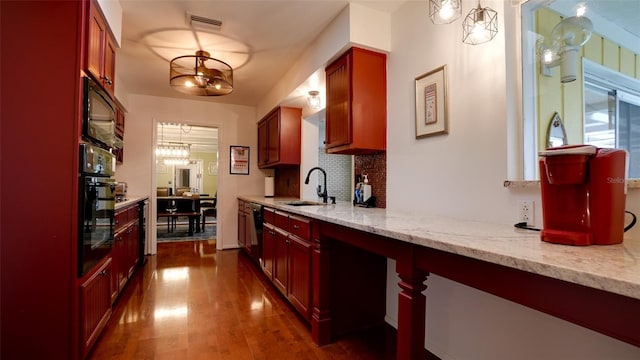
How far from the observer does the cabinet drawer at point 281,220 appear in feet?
8.52

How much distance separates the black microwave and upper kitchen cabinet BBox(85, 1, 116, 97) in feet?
0.30

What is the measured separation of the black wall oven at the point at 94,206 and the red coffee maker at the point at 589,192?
2.14 m

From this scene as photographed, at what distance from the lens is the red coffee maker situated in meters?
0.96

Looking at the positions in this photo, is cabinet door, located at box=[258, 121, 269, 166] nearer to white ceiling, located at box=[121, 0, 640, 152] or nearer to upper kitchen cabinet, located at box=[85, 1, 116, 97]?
white ceiling, located at box=[121, 0, 640, 152]

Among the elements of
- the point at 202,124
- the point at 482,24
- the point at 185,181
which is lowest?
the point at 185,181

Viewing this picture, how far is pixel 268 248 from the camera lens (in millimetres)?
3121

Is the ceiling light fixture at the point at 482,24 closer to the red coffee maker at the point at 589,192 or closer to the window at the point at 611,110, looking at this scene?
the window at the point at 611,110

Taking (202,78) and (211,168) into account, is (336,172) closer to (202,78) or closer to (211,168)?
(202,78)

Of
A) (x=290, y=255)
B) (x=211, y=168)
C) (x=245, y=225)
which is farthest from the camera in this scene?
(x=211, y=168)

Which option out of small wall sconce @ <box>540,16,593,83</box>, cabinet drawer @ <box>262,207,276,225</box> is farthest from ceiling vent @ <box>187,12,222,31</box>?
small wall sconce @ <box>540,16,593,83</box>

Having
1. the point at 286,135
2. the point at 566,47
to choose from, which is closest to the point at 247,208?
the point at 286,135

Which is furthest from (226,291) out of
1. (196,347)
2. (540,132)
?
(540,132)

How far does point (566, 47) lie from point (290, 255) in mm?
2180

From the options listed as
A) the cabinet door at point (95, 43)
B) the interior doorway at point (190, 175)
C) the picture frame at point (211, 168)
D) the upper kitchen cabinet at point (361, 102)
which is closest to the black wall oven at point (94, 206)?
the cabinet door at point (95, 43)
